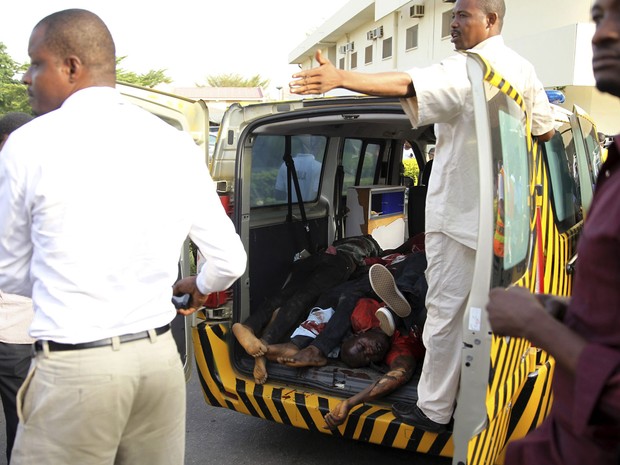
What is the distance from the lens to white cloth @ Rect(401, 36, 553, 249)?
2.48 meters

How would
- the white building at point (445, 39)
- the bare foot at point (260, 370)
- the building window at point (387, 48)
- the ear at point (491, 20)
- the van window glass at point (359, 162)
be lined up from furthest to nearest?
the building window at point (387, 48)
the white building at point (445, 39)
the van window glass at point (359, 162)
the bare foot at point (260, 370)
the ear at point (491, 20)

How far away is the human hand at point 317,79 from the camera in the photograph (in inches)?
85.6

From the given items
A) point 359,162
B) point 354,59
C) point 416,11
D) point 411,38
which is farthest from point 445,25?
point 359,162

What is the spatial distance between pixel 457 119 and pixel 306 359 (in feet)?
5.47

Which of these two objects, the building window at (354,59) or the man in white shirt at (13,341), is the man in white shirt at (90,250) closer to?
the man in white shirt at (13,341)

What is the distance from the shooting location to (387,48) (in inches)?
1027

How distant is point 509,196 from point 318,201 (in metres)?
3.31

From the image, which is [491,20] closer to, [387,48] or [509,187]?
[509,187]

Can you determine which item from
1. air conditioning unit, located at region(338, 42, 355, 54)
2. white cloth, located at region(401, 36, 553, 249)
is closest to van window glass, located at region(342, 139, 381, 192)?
white cloth, located at region(401, 36, 553, 249)

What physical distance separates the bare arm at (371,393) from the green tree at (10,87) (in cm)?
1486

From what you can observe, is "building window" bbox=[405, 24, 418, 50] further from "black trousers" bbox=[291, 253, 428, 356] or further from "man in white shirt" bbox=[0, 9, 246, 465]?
"man in white shirt" bbox=[0, 9, 246, 465]

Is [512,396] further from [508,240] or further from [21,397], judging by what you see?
[21,397]

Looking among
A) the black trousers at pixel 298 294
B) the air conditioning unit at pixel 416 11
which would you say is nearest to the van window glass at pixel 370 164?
the black trousers at pixel 298 294

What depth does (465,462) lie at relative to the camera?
2.33 meters
